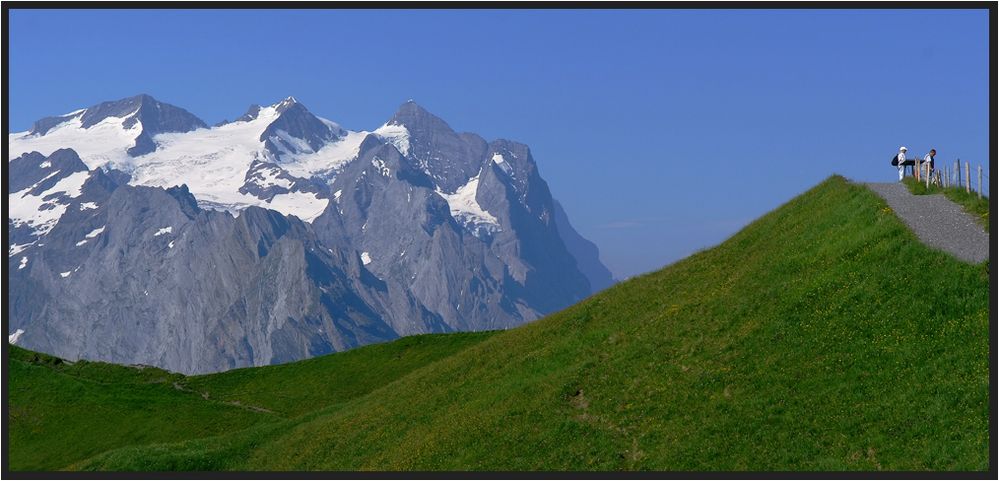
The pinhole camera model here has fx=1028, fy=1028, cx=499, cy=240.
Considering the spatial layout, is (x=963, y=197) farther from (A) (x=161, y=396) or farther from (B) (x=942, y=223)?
(A) (x=161, y=396)

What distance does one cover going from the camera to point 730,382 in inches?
1686

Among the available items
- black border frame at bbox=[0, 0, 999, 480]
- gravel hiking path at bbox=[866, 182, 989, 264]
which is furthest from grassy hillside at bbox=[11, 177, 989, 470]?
black border frame at bbox=[0, 0, 999, 480]

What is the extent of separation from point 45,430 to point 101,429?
444 cm

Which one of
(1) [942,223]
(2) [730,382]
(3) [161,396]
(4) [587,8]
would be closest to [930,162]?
(1) [942,223]

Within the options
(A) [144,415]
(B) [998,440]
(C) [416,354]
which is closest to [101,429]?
(A) [144,415]

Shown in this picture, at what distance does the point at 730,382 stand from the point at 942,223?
17572 millimetres

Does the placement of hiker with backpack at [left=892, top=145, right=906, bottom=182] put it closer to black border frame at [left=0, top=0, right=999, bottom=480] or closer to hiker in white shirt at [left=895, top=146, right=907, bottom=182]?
hiker in white shirt at [left=895, top=146, right=907, bottom=182]

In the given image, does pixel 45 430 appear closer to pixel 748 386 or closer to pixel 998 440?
pixel 748 386

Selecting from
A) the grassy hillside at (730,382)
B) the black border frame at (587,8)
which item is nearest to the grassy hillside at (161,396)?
the grassy hillside at (730,382)

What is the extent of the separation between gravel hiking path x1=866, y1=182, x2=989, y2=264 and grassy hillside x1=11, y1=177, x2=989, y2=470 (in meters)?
1.18

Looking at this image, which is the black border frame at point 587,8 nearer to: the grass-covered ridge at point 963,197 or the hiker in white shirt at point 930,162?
the grass-covered ridge at point 963,197

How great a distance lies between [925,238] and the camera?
4941cm

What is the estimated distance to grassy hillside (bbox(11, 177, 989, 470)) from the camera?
37812mm

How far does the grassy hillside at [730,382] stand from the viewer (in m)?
37.8
